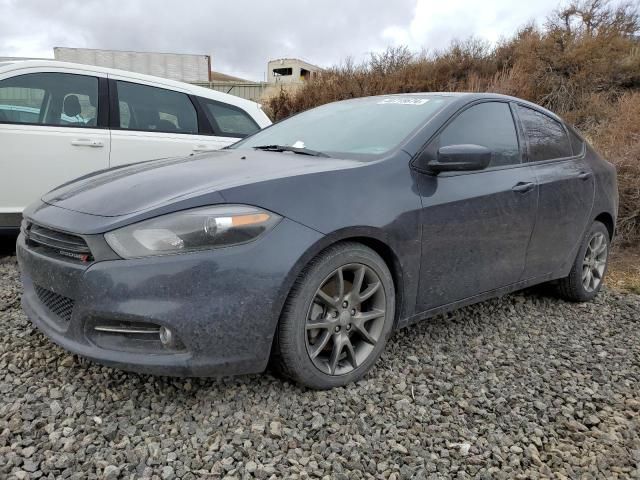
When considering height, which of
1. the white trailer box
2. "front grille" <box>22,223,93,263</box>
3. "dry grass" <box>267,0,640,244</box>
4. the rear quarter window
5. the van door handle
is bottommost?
"front grille" <box>22,223,93,263</box>

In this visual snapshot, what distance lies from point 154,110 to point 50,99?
34.9 inches

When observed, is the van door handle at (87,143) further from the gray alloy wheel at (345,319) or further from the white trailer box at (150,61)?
the white trailer box at (150,61)

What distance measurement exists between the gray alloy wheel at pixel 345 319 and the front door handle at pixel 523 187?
3.89 feet

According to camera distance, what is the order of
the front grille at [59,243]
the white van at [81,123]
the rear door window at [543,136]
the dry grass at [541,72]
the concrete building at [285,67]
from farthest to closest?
the concrete building at [285,67] < the dry grass at [541,72] < the white van at [81,123] < the rear door window at [543,136] < the front grille at [59,243]

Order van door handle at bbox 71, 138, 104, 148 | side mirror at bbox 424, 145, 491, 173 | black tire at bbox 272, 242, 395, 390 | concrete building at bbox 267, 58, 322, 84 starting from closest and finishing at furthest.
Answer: black tire at bbox 272, 242, 395, 390
side mirror at bbox 424, 145, 491, 173
van door handle at bbox 71, 138, 104, 148
concrete building at bbox 267, 58, 322, 84

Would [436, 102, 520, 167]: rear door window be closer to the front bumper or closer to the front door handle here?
the front door handle

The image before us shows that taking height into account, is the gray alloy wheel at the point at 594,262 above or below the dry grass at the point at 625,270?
above

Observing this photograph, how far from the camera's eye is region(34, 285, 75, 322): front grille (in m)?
2.09

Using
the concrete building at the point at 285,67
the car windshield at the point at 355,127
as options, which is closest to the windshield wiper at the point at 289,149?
the car windshield at the point at 355,127

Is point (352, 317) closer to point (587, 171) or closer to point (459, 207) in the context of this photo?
point (459, 207)

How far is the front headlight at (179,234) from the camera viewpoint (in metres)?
1.94

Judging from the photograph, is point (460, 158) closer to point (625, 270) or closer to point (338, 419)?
point (338, 419)

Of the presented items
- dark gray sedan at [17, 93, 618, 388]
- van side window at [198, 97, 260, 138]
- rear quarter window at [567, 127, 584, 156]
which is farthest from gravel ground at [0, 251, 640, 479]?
van side window at [198, 97, 260, 138]

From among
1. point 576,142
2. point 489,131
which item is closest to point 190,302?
point 489,131
